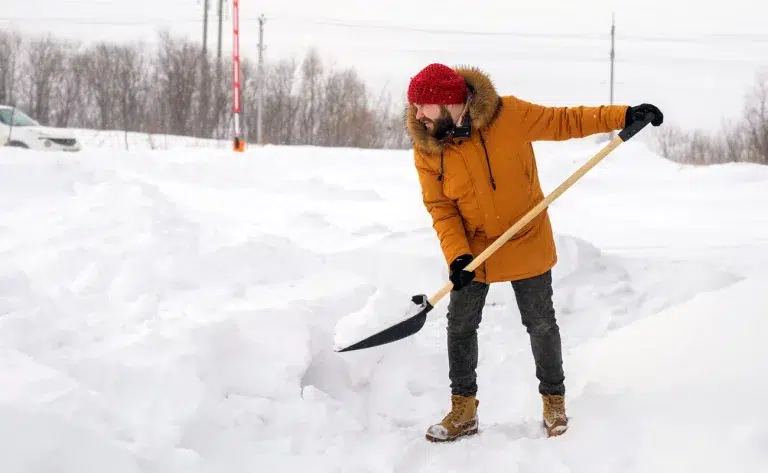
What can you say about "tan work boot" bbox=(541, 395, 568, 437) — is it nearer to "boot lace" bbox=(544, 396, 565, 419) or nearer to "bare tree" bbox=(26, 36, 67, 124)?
"boot lace" bbox=(544, 396, 565, 419)

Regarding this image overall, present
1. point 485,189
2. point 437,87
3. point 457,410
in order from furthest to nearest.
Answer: point 457,410, point 485,189, point 437,87

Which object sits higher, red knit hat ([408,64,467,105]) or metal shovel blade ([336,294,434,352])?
red knit hat ([408,64,467,105])

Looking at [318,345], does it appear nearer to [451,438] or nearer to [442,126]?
[451,438]

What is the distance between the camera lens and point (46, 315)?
3.05 m

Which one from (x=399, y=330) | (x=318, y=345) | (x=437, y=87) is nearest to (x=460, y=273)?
(x=399, y=330)

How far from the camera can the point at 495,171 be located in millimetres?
2496

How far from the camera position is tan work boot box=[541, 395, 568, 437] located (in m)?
2.61

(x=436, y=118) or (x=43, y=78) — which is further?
(x=43, y=78)

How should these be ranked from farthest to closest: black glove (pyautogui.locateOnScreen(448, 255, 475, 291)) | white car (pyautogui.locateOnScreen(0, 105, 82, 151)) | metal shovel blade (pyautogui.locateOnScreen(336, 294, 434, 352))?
white car (pyautogui.locateOnScreen(0, 105, 82, 151)), metal shovel blade (pyautogui.locateOnScreen(336, 294, 434, 352)), black glove (pyautogui.locateOnScreen(448, 255, 475, 291))

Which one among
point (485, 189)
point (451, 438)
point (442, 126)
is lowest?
point (451, 438)

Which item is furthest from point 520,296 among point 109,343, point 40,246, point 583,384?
point 40,246

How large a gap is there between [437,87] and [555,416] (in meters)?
1.28

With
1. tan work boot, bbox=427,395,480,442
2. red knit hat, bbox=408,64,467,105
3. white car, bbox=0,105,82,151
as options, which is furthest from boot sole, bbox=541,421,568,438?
white car, bbox=0,105,82,151

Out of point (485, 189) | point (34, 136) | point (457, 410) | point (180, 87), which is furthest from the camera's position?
point (180, 87)
